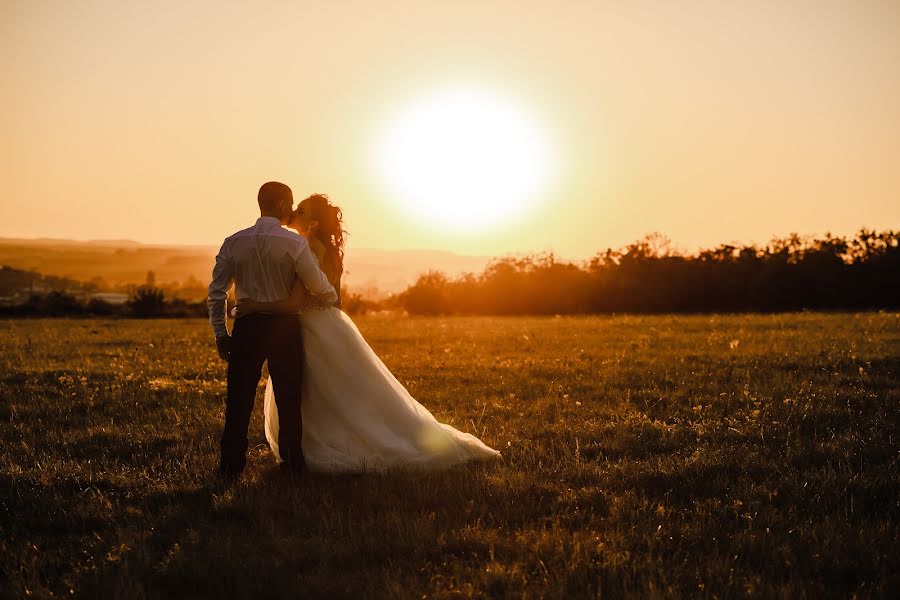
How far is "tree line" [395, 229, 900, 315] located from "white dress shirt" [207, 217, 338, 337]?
102ft

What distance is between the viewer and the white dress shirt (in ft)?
23.0

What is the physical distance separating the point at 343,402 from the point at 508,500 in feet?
6.74

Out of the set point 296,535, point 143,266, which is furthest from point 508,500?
point 143,266

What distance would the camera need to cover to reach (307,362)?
7480mm

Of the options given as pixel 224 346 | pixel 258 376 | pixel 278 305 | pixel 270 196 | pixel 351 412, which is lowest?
pixel 351 412

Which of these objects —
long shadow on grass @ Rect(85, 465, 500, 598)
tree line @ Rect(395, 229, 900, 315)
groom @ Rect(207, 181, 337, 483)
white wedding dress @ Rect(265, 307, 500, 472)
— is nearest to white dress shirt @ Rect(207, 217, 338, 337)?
groom @ Rect(207, 181, 337, 483)

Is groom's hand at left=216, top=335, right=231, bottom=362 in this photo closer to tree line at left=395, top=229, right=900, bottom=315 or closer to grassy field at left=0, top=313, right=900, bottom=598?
grassy field at left=0, top=313, right=900, bottom=598

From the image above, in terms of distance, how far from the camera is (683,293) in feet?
121

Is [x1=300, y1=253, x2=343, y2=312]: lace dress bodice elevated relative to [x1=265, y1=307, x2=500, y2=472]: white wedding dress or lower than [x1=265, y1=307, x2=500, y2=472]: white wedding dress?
elevated

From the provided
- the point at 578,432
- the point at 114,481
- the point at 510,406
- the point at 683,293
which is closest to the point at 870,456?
the point at 578,432

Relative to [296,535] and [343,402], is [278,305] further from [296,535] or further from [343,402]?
[296,535]

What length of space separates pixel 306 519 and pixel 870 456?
5.80 m

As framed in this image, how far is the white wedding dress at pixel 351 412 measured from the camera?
24.3ft

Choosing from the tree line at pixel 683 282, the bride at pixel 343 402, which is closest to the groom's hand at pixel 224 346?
the bride at pixel 343 402
